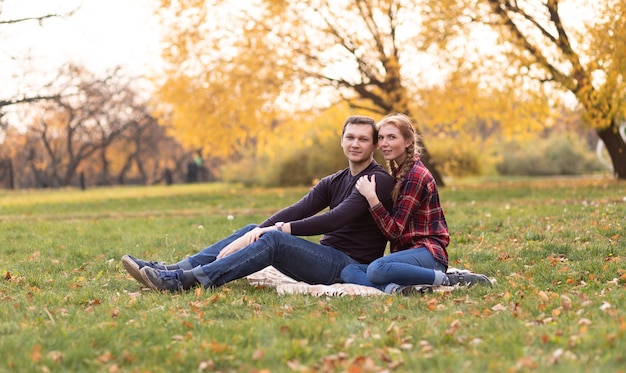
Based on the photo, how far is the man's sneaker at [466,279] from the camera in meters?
5.94

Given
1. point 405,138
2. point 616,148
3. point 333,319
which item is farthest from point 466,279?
point 616,148

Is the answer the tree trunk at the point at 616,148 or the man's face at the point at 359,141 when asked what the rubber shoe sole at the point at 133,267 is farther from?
the tree trunk at the point at 616,148

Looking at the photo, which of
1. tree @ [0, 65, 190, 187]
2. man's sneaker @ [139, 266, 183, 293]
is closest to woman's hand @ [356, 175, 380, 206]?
man's sneaker @ [139, 266, 183, 293]

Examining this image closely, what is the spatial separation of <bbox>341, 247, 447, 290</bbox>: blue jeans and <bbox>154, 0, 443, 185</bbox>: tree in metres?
14.1

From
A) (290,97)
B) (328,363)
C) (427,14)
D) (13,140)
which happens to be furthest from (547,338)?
(13,140)

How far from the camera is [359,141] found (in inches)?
231

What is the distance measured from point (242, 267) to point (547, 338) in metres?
2.45

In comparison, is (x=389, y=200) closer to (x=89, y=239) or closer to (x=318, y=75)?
(x=89, y=239)

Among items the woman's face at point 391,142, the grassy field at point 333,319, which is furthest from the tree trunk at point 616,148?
the woman's face at point 391,142

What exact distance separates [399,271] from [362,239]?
532 mm

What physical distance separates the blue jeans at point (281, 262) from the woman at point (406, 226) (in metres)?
0.14

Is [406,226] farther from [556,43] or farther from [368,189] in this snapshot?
[556,43]

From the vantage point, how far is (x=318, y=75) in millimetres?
20672

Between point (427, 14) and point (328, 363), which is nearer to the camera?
point (328, 363)
